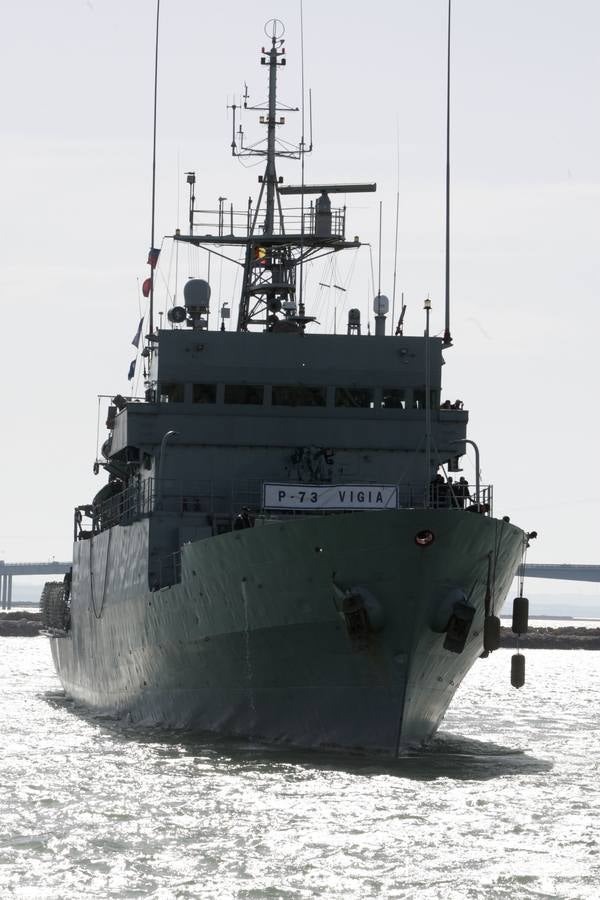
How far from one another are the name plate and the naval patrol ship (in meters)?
0.03

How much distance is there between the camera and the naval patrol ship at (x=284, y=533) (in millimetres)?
23016

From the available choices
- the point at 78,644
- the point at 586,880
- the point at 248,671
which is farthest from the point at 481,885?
the point at 78,644

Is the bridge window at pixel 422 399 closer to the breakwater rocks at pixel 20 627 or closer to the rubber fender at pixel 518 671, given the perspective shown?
the rubber fender at pixel 518 671

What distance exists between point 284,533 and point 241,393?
793 centimetres

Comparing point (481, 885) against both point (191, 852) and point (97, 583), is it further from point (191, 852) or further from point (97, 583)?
point (97, 583)

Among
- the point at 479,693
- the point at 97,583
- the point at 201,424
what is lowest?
the point at 479,693

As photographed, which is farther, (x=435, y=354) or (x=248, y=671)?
(x=435, y=354)

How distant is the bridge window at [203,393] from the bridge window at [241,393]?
0.30 metres

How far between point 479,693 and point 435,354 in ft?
69.3

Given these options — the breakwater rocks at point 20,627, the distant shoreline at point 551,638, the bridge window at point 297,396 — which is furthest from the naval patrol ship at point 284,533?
the breakwater rocks at point 20,627

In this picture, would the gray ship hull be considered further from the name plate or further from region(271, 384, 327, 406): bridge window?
region(271, 384, 327, 406): bridge window

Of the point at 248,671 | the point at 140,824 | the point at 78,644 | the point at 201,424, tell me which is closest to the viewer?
the point at 140,824

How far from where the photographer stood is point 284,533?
23.2 meters

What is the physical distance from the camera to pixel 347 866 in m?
15.6
